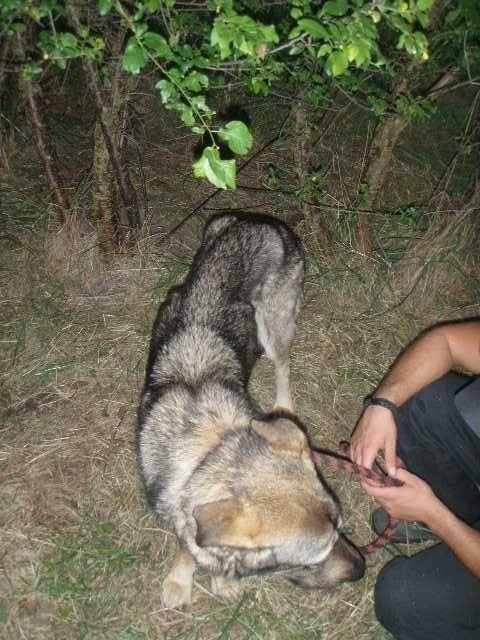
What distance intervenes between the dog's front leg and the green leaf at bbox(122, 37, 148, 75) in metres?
2.64

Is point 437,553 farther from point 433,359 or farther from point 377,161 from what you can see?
point 377,161

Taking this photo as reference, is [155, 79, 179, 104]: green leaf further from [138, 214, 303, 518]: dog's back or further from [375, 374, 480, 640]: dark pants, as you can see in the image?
[375, 374, 480, 640]: dark pants

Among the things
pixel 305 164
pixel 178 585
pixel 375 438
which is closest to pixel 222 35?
pixel 375 438

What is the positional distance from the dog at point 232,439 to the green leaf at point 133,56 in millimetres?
1646

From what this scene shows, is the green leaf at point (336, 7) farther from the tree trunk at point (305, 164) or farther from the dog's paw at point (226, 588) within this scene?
the dog's paw at point (226, 588)

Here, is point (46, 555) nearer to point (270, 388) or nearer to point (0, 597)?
point (0, 597)

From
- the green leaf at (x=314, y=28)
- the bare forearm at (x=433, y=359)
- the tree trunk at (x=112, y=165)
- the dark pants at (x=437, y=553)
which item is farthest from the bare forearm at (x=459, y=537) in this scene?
the tree trunk at (x=112, y=165)

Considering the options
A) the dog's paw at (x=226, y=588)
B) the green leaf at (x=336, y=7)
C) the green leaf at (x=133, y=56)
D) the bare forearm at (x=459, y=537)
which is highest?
the green leaf at (x=336, y=7)

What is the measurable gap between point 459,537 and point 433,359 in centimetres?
96

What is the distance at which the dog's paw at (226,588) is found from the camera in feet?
10.0

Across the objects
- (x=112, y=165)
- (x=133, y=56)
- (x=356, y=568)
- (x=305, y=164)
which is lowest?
(x=356, y=568)

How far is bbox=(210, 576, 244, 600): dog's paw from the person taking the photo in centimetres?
305

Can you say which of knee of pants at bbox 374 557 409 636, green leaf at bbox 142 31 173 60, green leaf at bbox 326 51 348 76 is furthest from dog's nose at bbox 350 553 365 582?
green leaf at bbox 142 31 173 60

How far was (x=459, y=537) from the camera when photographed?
2.38m
